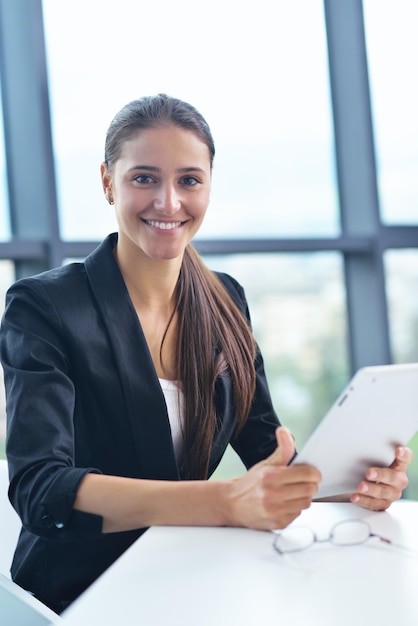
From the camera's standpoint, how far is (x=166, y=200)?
1646mm

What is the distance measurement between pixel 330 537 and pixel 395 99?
254cm

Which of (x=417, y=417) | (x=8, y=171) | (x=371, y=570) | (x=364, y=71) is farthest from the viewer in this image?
(x=364, y=71)

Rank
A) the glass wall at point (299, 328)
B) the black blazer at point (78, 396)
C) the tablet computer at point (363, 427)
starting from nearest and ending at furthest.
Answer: the tablet computer at point (363, 427) → the black blazer at point (78, 396) → the glass wall at point (299, 328)

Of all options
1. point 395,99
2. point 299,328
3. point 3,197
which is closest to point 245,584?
point 3,197

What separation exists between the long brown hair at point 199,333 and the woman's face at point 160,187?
26 millimetres

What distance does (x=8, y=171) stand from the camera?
2822 mm

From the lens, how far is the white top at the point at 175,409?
1655 millimetres

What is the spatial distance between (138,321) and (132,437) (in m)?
0.21

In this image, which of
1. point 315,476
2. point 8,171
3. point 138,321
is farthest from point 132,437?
point 8,171

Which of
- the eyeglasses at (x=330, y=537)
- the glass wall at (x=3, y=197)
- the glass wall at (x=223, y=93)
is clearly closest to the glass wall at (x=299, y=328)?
the glass wall at (x=223, y=93)

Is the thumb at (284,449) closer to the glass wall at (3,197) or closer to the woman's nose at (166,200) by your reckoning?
the woman's nose at (166,200)

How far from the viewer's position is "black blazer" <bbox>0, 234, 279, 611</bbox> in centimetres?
141

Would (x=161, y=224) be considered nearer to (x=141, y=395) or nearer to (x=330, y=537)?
(x=141, y=395)

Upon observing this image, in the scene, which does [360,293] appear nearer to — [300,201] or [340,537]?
[300,201]
